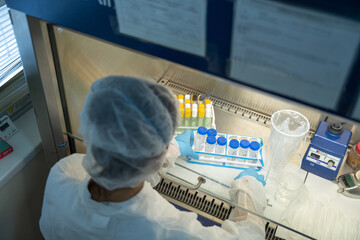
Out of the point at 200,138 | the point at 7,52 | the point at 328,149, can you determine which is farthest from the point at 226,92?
the point at 7,52

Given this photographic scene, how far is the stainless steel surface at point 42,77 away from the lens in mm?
1046

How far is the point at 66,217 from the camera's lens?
3.45 feet

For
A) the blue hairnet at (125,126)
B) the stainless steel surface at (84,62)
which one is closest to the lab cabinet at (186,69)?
the stainless steel surface at (84,62)

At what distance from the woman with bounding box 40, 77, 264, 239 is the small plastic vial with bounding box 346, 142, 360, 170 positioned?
50cm

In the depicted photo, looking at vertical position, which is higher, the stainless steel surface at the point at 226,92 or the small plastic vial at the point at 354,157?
the stainless steel surface at the point at 226,92

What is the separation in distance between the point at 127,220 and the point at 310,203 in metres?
0.68

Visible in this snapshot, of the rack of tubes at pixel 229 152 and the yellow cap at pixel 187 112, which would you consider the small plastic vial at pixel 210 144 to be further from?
the yellow cap at pixel 187 112

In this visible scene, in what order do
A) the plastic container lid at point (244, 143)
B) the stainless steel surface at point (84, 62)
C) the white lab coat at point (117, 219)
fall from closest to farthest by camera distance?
the white lab coat at point (117, 219), the stainless steel surface at point (84, 62), the plastic container lid at point (244, 143)

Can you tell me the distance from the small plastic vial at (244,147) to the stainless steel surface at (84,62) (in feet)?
1.47

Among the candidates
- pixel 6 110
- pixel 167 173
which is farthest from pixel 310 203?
pixel 6 110

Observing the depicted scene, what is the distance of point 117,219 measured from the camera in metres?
1.01

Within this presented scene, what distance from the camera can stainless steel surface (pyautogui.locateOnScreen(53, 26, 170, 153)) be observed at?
118 cm

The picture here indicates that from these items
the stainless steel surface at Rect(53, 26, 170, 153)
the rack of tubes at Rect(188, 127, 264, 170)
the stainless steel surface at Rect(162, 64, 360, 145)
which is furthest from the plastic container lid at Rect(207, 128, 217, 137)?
the stainless steel surface at Rect(53, 26, 170, 153)

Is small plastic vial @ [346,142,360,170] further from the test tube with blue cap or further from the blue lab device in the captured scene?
the test tube with blue cap
